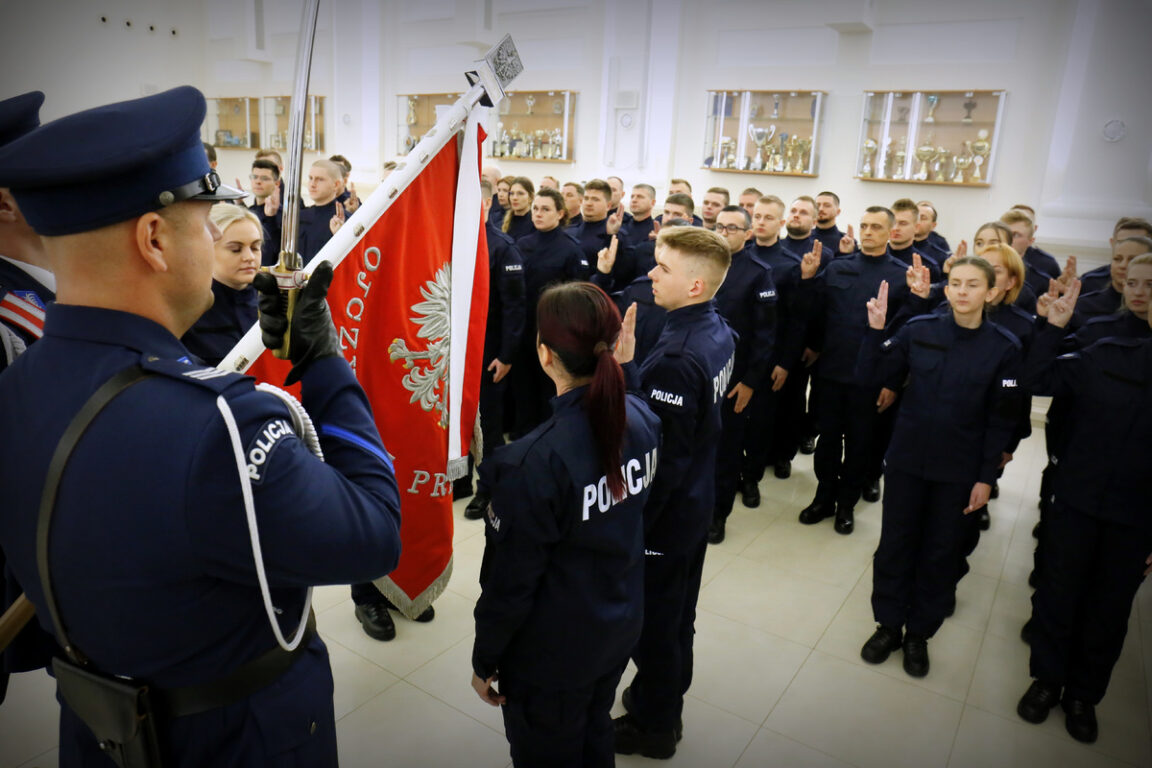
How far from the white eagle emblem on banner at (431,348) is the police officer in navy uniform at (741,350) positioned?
2.00 meters

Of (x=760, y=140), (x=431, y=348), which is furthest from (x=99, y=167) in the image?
(x=760, y=140)

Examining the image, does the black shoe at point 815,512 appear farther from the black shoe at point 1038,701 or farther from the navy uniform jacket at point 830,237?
the navy uniform jacket at point 830,237

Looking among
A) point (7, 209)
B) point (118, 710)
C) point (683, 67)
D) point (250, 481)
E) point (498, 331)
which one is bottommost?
point (498, 331)

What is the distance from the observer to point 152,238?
2.93ft

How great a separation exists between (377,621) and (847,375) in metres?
2.76

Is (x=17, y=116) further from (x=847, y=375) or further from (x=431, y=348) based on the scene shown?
(x=847, y=375)

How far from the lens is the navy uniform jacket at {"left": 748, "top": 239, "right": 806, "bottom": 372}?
4.26 metres

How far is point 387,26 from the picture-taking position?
10195 mm

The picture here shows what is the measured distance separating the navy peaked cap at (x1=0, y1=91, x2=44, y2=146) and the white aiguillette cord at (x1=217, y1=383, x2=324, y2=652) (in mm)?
1017

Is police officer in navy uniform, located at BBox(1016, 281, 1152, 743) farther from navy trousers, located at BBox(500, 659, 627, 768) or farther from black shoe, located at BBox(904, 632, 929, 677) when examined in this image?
navy trousers, located at BBox(500, 659, 627, 768)

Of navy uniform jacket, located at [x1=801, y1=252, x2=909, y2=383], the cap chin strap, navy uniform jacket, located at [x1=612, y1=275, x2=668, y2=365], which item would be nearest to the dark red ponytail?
the cap chin strap

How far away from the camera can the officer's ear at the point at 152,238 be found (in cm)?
88

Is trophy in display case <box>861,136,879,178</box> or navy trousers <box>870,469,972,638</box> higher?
trophy in display case <box>861,136,879,178</box>

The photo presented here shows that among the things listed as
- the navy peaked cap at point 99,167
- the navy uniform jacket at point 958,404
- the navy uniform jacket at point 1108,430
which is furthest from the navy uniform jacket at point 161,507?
the navy uniform jacket at point 1108,430
